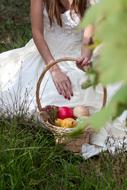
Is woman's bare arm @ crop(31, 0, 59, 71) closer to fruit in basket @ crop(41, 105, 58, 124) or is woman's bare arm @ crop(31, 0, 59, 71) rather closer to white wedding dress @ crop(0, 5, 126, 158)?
white wedding dress @ crop(0, 5, 126, 158)

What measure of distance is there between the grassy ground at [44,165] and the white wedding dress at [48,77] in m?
0.19

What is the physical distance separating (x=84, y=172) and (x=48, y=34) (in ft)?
4.00

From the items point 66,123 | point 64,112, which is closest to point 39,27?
point 64,112

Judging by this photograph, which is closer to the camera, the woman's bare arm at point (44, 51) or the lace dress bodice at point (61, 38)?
the woman's bare arm at point (44, 51)

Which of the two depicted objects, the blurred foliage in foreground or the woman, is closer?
the blurred foliage in foreground

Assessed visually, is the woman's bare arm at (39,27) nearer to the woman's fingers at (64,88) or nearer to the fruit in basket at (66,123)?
the woman's fingers at (64,88)

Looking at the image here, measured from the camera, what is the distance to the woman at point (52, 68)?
10.1 feet

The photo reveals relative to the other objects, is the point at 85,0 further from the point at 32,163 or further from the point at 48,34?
the point at 32,163

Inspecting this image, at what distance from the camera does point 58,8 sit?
3270 millimetres

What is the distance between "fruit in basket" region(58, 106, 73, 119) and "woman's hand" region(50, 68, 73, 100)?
0.39ft

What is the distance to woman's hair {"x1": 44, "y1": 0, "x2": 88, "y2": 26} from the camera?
3211mm

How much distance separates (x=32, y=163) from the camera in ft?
8.08

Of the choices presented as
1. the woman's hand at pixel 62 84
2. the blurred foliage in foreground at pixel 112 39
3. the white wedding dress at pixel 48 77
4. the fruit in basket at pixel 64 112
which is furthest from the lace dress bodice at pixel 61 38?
the blurred foliage in foreground at pixel 112 39

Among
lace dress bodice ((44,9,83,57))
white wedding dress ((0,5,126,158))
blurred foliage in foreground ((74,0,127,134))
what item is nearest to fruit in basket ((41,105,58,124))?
white wedding dress ((0,5,126,158))
